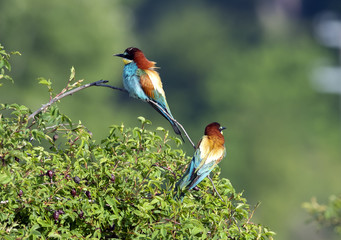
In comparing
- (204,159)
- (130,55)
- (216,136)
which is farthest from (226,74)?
(204,159)

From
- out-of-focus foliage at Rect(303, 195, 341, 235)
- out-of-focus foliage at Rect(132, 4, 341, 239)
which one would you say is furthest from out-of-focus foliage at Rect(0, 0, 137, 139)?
out-of-focus foliage at Rect(303, 195, 341, 235)

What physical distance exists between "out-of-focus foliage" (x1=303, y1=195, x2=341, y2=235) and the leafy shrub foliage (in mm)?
5156

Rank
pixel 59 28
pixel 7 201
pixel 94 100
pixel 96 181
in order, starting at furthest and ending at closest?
1. pixel 94 100
2. pixel 59 28
3. pixel 96 181
4. pixel 7 201

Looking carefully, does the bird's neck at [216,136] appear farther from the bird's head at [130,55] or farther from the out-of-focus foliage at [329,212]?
the out-of-focus foliage at [329,212]

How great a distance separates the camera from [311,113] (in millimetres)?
65750

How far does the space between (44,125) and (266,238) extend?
1752mm

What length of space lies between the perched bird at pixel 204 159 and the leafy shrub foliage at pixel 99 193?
0.09 metres

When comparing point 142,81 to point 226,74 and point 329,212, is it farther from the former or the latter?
point 226,74

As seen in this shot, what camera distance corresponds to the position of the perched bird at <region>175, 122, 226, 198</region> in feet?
21.9

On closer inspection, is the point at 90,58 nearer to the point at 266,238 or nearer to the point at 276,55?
the point at 276,55

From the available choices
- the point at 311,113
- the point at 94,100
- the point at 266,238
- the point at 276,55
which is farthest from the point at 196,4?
the point at 266,238

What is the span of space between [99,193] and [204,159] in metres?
1.12

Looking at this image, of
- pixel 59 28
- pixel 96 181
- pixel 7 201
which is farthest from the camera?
pixel 59 28

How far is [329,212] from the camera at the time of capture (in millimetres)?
11859
